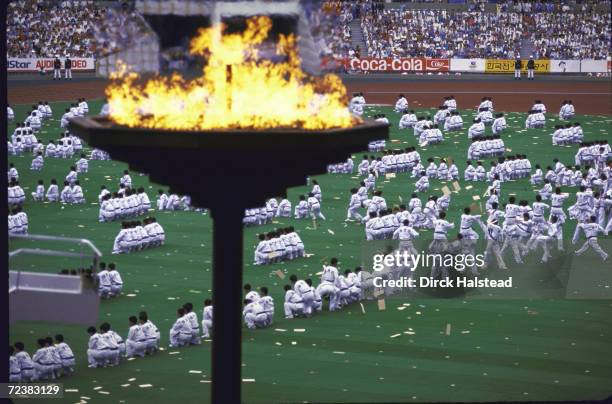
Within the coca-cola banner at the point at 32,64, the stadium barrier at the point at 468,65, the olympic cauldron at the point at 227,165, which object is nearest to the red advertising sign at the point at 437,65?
the stadium barrier at the point at 468,65

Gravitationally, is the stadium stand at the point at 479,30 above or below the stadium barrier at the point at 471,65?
above

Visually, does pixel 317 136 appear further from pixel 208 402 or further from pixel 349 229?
pixel 349 229

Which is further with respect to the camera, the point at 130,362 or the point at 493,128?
the point at 493,128

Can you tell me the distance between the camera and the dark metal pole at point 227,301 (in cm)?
1253

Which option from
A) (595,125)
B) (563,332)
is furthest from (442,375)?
(595,125)

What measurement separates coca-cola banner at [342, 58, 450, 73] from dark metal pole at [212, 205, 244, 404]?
57.1 meters

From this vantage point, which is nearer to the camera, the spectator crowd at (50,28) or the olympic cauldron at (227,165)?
the olympic cauldron at (227,165)

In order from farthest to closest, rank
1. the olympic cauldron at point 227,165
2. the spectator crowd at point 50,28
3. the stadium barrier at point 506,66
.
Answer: the stadium barrier at point 506,66, the spectator crowd at point 50,28, the olympic cauldron at point 227,165

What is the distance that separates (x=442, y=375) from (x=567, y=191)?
60.2ft

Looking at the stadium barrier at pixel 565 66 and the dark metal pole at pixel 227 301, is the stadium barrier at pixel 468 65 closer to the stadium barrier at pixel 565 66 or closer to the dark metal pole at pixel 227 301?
the stadium barrier at pixel 565 66

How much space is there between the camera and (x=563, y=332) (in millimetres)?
25250

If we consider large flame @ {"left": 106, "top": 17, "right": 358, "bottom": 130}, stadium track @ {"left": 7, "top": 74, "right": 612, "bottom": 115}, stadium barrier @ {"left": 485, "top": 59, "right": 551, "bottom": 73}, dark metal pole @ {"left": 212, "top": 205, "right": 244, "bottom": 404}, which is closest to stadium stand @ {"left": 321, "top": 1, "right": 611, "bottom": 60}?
stadium barrier @ {"left": 485, "top": 59, "right": 551, "bottom": 73}

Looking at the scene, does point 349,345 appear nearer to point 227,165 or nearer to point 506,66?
point 227,165

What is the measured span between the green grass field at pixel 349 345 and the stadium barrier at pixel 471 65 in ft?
118
